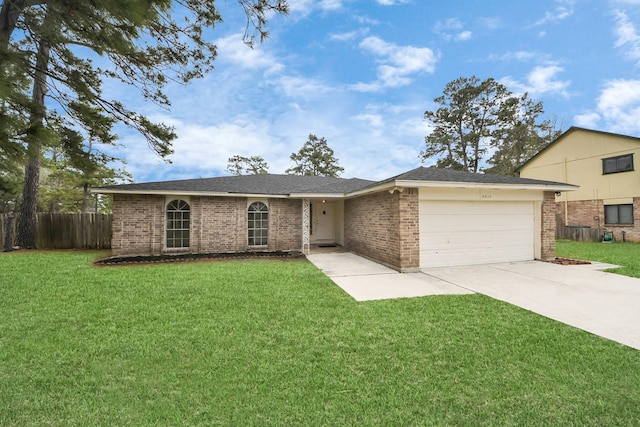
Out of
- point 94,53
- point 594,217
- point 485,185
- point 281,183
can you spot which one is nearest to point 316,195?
point 281,183

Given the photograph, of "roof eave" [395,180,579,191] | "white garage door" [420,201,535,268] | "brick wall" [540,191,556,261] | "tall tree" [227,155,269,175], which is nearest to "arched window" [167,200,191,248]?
"roof eave" [395,180,579,191]

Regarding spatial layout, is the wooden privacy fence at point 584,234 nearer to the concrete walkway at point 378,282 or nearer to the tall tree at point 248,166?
the concrete walkway at point 378,282

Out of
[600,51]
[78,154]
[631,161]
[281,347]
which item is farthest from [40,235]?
[631,161]

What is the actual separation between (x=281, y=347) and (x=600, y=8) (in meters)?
16.7

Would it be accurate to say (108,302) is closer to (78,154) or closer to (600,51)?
(78,154)

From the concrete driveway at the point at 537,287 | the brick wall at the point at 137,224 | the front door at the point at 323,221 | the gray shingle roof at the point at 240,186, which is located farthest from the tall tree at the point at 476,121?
the brick wall at the point at 137,224

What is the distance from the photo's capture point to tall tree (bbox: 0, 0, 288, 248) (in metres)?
2.58

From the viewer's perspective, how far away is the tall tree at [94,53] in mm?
2576

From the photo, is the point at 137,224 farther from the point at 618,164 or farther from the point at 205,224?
the point at 618,164

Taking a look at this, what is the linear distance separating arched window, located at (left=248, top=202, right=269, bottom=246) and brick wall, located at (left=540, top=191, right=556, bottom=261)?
10280mm

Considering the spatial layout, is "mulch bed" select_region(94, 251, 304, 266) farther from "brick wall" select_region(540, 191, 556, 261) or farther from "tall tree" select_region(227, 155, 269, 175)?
"tall tree" select_region(227, 155, 269, 175)

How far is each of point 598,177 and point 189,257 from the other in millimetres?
22540

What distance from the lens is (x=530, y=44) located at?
13.3m

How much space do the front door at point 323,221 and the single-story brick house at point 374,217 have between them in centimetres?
127
